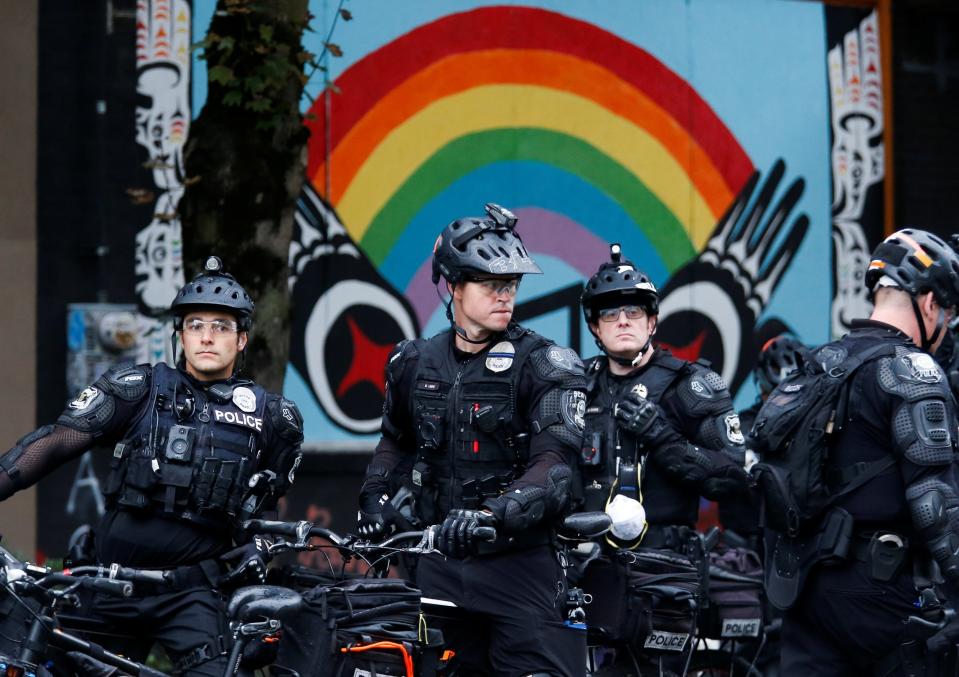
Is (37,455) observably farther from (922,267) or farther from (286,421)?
(922,267)

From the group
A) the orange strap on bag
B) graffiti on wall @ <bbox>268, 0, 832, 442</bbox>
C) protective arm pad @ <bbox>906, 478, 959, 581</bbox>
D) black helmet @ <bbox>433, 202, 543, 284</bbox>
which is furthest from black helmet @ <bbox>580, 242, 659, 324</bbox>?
graffiti on wall @ <bbox>268, 0, 832, 442</bbox>

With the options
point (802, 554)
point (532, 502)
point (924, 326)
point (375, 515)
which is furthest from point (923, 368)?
point (375, 515)

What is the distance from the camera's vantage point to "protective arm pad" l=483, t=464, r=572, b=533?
5395mm

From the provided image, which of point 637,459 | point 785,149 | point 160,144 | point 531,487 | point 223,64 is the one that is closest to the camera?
point 531,487

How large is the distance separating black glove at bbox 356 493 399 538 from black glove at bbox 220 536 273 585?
38 centimetres

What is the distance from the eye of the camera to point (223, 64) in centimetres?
831

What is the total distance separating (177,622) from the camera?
19.3 feet

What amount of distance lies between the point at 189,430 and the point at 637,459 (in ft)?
7.32

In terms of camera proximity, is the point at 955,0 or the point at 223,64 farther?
the point at 955,0

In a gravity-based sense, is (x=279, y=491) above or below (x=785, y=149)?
below

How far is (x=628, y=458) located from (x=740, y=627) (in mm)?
1078

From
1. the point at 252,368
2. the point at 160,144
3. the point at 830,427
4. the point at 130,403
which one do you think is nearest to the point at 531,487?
the point at 830,427

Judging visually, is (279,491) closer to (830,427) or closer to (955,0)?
(830,427)

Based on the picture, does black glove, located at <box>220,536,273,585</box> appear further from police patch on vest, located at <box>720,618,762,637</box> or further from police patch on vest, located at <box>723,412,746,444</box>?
police patch on vest, located at <box>720,618,762,637</box>
